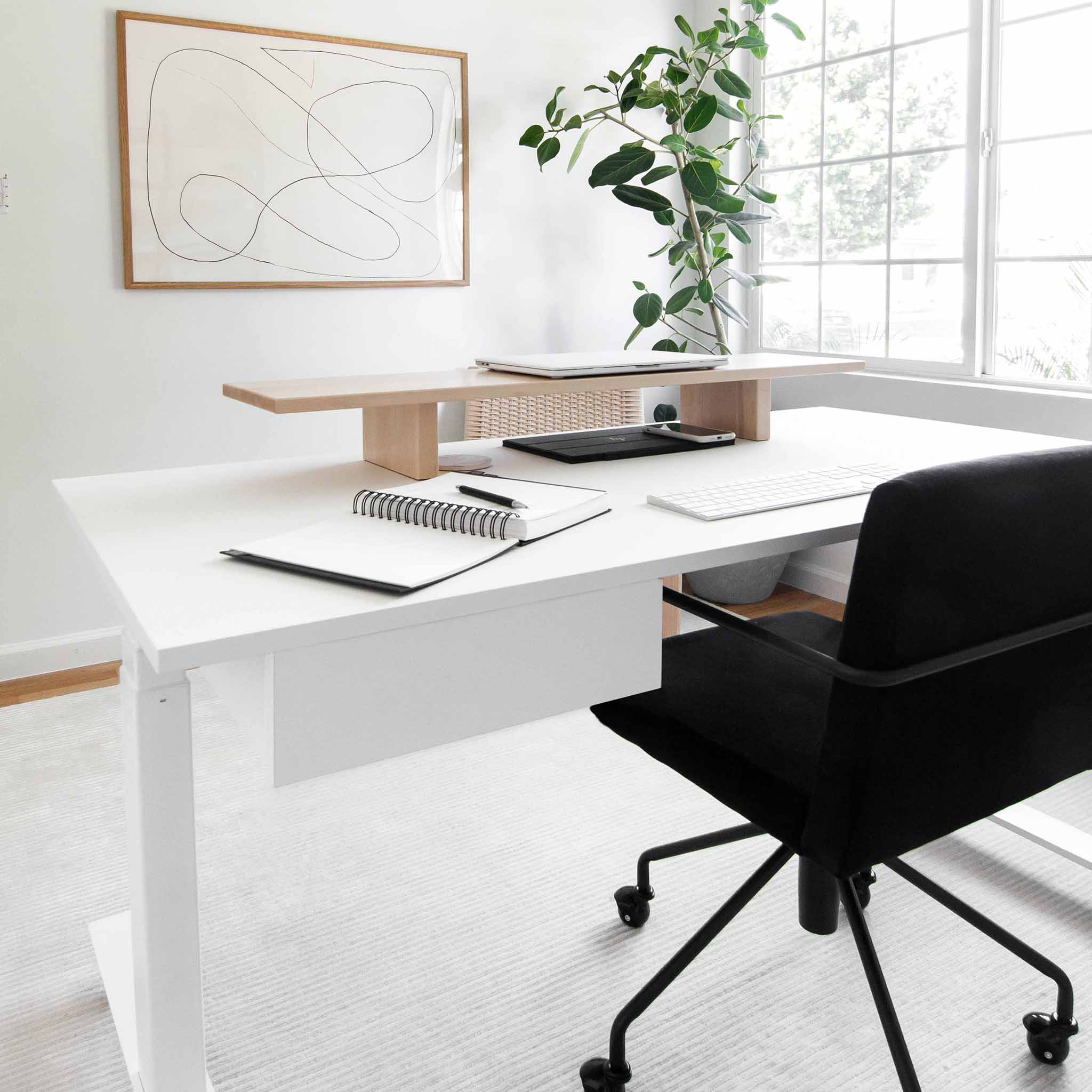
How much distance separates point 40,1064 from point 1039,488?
148 cm

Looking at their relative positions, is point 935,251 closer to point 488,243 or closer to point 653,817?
point 488,243

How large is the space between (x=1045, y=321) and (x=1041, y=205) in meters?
0.30

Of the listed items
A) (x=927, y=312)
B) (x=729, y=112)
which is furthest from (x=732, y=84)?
(x=927, y=312)

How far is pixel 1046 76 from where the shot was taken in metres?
2.69

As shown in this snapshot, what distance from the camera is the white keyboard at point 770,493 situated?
4.40 ft

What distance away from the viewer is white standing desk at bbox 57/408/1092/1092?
3.12ft

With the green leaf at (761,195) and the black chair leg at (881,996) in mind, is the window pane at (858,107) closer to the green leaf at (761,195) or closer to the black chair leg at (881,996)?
the green leaf at (761,195)

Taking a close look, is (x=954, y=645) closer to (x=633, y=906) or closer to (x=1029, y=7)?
(x=633, y=906)

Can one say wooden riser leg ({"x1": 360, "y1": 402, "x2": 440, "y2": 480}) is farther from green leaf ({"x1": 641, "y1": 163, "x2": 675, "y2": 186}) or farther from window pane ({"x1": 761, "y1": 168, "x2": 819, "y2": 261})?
window pane ({"x1": 761, "y1": 168, "x2": 819, "y2": 261})

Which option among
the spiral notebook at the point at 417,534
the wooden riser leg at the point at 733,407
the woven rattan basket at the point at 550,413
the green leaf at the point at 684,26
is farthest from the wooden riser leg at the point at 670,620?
the green leaf at the point at 684,26

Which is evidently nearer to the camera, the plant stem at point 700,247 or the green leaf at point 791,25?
the green leaf at point 791,25

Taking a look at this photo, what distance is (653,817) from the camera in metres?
2.07

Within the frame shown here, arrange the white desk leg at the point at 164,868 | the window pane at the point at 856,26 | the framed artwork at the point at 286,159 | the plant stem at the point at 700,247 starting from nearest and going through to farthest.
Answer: the white desk leg at the point at 164,868 → the framed artwork at the point at 286,159 → the window pane at the point at 856,26 → the plant stem at the point at 700,247

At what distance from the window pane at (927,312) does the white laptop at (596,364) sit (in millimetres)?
1379
